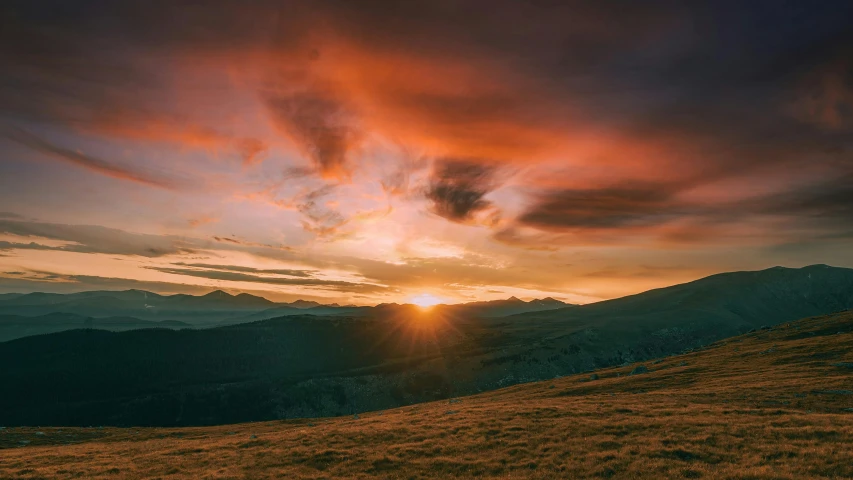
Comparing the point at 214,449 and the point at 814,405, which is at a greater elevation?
the point at 814,405

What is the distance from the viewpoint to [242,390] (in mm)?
196625

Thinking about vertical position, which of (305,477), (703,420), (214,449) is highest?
(703,420)

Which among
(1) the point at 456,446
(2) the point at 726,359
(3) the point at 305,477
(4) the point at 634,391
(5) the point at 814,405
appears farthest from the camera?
(2) the point at 726,359

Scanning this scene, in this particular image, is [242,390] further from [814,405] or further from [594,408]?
[814,405]

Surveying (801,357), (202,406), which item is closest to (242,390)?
(202,406)

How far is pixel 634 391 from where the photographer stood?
5481 centimetres

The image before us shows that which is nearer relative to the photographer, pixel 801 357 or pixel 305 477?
pixel 305 477

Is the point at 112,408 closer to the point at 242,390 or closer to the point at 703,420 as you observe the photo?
the point at 242,390

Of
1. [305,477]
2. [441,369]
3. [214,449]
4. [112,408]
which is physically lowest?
[112,408]

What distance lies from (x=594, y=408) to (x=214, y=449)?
1463 inches

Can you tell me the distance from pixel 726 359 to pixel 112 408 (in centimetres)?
25986

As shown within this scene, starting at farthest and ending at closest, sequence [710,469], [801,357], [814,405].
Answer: [801,357] → [814,405] → [710,469]

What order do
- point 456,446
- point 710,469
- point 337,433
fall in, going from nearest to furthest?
point 710,469 < point 456,446 < point 337,433

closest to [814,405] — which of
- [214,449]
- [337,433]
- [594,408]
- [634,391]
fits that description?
[594,408]
